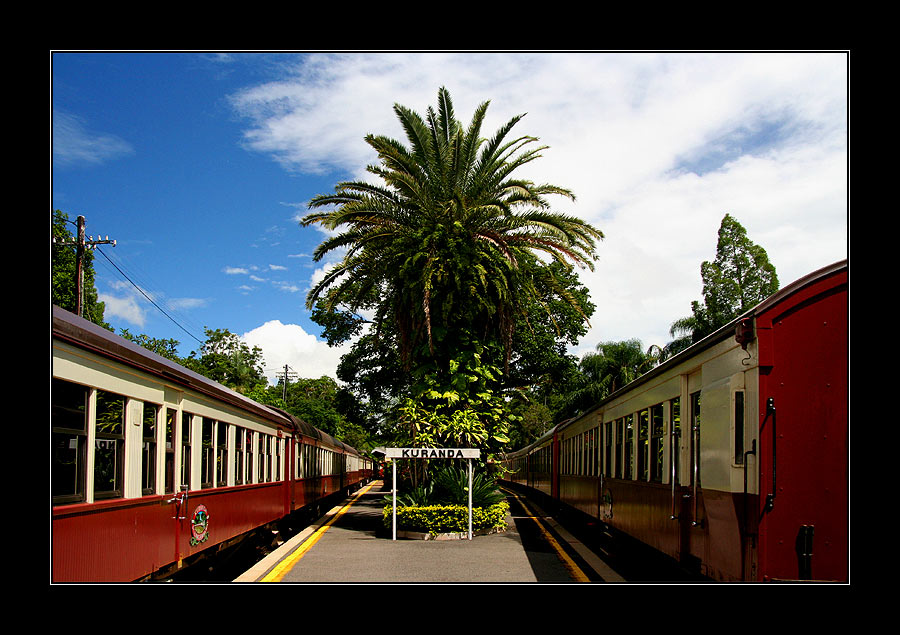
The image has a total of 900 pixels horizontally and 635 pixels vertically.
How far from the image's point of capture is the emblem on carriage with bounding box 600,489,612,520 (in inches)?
582

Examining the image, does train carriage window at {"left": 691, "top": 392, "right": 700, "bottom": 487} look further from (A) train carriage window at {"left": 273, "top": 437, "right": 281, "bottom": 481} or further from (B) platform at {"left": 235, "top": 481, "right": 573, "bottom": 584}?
(A) train carriage window at {"left": 273, "top": 437, "right": 281, "bottom": 481}

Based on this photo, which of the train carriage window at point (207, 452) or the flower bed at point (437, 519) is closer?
the train carriage window at point (207, 452)

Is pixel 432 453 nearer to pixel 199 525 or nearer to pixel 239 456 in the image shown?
pixel 239 456

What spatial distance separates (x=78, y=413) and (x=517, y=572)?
7.11 meters

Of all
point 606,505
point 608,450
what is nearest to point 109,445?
point 606,505

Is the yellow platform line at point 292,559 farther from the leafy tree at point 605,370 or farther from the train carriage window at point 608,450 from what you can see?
the leafy tree at point 605,370

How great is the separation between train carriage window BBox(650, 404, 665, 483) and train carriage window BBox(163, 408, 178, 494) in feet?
19.4

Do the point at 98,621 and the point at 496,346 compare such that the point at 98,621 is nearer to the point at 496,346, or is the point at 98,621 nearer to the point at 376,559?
the point at 376,559

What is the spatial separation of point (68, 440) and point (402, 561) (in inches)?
305

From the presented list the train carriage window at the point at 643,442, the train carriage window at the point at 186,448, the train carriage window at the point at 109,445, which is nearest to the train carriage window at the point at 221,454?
the train carriage window at the point at 186,448

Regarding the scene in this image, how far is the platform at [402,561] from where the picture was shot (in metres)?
11.6

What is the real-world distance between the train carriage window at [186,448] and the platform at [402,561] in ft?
5.41

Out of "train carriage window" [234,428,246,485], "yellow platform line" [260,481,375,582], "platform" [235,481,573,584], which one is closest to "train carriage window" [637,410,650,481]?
"platform" [235,481,573,584]

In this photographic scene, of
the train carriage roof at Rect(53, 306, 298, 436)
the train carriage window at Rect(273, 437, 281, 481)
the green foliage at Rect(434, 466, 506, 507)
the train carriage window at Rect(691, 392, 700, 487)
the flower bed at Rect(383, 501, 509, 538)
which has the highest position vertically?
the train carriage roof at Rect(53, 306, 298, 436)
